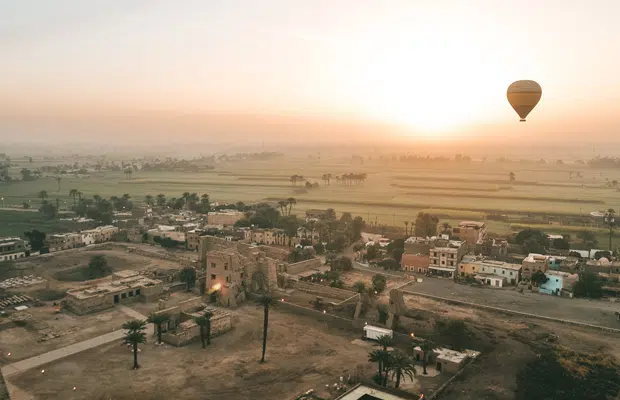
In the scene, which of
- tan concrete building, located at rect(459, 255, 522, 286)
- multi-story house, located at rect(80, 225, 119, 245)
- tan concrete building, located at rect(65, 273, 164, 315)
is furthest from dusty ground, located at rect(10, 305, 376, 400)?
multi-story house, located at rect(80, 225, 119, 245)

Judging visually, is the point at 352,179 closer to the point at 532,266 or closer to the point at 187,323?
the point at 532,266

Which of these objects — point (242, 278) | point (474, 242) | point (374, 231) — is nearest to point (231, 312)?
point (242, 278)

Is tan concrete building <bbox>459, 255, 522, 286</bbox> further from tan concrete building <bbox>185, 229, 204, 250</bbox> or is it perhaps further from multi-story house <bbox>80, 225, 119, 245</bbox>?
multi-story house <bbox>80, 225, 119, 245</bbox>

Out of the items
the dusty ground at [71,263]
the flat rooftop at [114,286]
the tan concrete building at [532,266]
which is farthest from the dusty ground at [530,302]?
the dusty ground at [71,263]

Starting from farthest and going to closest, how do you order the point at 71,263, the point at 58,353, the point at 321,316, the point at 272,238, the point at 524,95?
1. the point at 272,238
2. the point at 71,263
3. the point at 524,95
4. the point at 321,316
5. the point at 58,353

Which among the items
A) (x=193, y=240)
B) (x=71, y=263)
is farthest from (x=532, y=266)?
(x=71, y=263)
